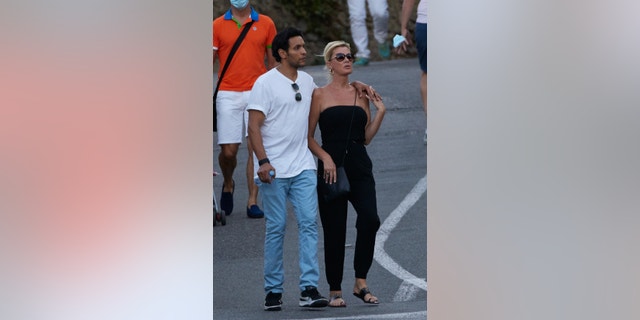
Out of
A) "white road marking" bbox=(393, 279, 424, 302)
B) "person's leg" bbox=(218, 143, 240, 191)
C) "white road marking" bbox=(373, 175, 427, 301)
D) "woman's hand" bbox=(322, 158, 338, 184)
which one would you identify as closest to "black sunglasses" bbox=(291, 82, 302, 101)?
"woman's hand" bbox=(322, 158, 338, 184)

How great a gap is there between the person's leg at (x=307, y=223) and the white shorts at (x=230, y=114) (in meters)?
2.01

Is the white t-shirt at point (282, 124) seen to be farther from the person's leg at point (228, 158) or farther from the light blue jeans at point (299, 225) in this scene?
the person's leg at point (228, 158)

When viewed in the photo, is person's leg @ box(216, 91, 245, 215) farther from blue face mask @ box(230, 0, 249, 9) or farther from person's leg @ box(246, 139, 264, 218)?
blue face mask @ box(230, 0, 249, 9)

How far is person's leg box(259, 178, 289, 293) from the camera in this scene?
7.87 meters

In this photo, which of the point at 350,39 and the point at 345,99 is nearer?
the point at 345,99

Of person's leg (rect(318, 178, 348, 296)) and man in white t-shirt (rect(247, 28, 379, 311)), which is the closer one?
man in white t-shirt (rect(247, 28, 379, 311))

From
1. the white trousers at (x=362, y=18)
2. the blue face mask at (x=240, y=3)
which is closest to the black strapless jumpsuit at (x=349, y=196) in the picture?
the blue face mask at (x=240, y=3)

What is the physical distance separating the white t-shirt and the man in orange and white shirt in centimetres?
189

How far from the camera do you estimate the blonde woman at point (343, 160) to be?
7918mm
